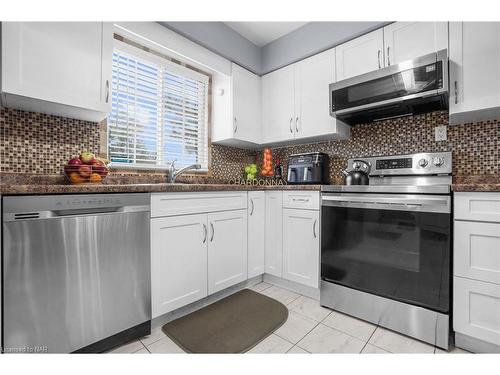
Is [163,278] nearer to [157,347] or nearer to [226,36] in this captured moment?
[157,347]

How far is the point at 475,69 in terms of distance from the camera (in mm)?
1598

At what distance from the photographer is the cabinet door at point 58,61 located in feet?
4.22

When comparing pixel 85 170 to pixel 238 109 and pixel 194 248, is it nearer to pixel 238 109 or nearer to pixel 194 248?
pixel 194 248

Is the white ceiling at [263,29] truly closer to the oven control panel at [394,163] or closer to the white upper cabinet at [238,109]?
the white upper cabinet at [238,109]

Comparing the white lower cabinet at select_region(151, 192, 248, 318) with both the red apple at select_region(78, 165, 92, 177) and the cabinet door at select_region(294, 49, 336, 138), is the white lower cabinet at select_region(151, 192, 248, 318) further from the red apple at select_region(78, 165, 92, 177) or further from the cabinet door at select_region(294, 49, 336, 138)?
the cabinet door at select_region(294, 49, 336, 138)

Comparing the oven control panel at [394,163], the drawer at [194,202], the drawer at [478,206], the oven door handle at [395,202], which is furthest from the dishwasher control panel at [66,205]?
the oven control panel at [394,163]

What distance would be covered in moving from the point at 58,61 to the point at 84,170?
65 cm

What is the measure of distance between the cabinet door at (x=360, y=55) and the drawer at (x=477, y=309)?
166cm

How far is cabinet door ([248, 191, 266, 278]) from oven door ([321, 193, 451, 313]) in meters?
0.60

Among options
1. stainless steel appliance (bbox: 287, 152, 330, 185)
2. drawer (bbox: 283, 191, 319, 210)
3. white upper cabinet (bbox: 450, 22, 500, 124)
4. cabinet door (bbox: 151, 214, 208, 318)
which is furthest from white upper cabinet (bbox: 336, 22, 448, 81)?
cabinet door (bbox: 151, 214, 208, 318)

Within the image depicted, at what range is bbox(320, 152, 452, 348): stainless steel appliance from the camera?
143cm

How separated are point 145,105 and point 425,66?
222cm

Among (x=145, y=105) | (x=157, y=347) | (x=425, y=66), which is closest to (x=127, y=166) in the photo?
(x=145, y=105)

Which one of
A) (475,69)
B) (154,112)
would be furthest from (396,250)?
(154,112)
